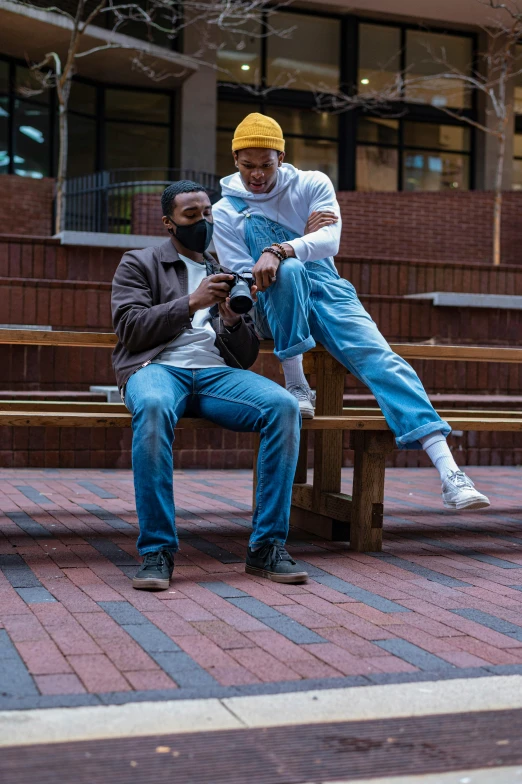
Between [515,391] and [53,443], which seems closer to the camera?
[53,443]

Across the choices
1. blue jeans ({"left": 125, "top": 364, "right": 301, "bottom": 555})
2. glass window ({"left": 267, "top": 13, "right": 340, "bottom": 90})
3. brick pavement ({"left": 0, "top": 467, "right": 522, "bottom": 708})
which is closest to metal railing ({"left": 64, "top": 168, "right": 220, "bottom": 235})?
glass window ({"left": 267, "top": 13, "right": 340, "bottom": 90})

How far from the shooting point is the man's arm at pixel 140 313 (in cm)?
394

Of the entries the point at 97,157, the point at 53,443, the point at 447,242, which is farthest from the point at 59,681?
the point at 97,157

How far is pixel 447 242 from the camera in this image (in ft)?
59.0

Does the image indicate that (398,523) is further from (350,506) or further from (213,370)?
(213,370)

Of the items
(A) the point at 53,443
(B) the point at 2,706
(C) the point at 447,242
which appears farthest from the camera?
(C) the point at 447,242

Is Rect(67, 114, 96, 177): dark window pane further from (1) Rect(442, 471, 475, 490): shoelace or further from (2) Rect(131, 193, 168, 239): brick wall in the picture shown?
(1) Rect(442, 471, 475, 490): shoelace

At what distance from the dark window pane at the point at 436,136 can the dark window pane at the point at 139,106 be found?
18.5 ft

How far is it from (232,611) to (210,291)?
1.29 m

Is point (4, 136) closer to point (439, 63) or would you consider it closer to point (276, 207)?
point (439, 63)

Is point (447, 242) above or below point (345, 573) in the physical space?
above

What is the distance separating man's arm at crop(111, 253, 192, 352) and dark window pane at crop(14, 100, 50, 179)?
15573 millimetres

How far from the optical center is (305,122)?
70.6 ft

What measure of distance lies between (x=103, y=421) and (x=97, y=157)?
1692cm
